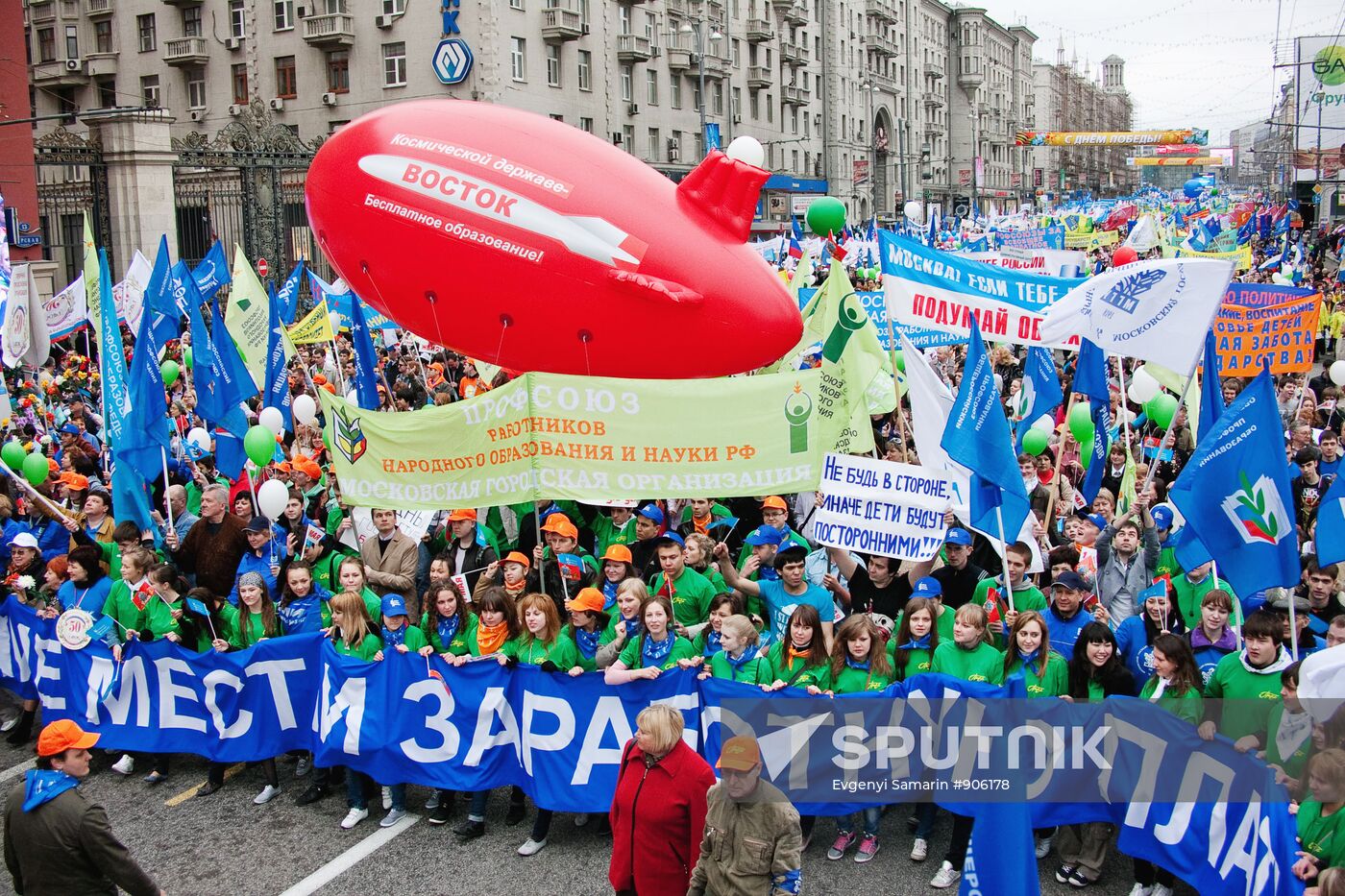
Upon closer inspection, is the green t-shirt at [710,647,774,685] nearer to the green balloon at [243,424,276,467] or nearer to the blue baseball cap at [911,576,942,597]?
the blue baseball cap at [911,576,942,597]

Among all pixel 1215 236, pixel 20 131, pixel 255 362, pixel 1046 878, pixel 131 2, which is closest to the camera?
pixel 1046 878

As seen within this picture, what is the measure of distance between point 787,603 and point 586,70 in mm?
41525

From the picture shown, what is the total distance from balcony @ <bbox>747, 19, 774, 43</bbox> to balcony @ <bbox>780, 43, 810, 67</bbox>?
3543 mm

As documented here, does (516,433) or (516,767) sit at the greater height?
(516,433)

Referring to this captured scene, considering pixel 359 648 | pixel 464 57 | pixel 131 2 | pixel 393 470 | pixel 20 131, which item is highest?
pixel 131 2

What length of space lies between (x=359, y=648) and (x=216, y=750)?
1275 millimetres

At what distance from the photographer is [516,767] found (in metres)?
7.00

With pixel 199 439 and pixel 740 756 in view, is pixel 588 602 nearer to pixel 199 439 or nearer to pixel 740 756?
pixel 740 756

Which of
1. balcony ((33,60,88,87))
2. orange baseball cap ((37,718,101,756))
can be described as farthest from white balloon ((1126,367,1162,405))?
balcony ((33,60,88,87))

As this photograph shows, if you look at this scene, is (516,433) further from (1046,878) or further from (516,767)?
(1046,878)

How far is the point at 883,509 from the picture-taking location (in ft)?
25.6

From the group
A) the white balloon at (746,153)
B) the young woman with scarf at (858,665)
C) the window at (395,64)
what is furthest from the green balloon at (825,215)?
the window at (395,64)

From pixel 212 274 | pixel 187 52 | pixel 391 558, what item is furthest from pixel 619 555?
pixel 187 52

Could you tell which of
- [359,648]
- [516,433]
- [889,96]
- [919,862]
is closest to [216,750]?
[359,648]
